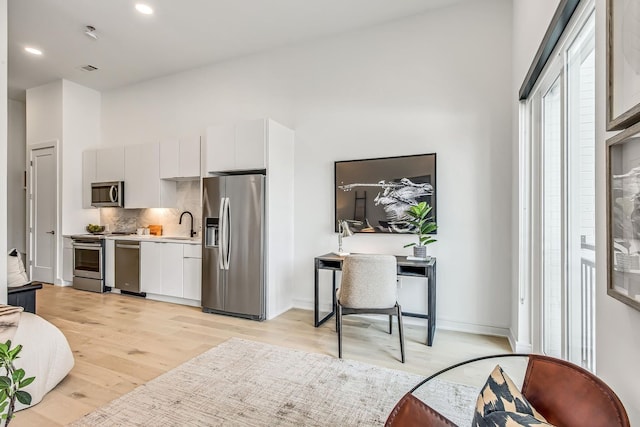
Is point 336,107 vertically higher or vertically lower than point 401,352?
higher

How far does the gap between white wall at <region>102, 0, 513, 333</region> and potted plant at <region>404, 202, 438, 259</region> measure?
0.16m

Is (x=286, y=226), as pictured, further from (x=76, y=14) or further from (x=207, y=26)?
(x=76, y=14)

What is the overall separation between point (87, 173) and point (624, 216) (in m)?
6.77

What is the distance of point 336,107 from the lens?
Result: 13.2 feet

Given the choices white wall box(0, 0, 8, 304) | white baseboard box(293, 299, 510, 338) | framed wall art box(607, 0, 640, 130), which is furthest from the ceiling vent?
framed wall art box(607, 0, 640, 130)

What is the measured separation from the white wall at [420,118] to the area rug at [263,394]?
1.44 meters

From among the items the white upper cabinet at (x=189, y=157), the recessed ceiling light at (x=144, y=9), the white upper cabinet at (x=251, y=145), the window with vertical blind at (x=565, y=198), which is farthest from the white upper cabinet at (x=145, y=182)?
the window with vertical blind at (x=565, y=198)

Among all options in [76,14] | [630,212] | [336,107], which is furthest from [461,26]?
[76,14]

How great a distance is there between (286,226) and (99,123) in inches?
172

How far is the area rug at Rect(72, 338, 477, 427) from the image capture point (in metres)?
1.96

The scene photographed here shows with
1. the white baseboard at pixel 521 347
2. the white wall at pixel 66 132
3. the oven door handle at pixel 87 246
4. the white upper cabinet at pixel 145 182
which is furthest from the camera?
the white wall at pixel 66 132

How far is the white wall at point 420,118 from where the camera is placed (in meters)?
3.30

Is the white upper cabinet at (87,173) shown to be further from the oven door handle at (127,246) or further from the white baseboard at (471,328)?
the white baseboard at (471,328)

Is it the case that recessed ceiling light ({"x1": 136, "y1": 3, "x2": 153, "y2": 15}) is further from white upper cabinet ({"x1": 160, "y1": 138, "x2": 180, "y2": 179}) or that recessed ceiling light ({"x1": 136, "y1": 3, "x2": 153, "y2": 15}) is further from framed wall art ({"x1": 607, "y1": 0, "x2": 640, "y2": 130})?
framed wall art ({"x1": 607, "y1": 0, "x2": 640, "y2": 130})
